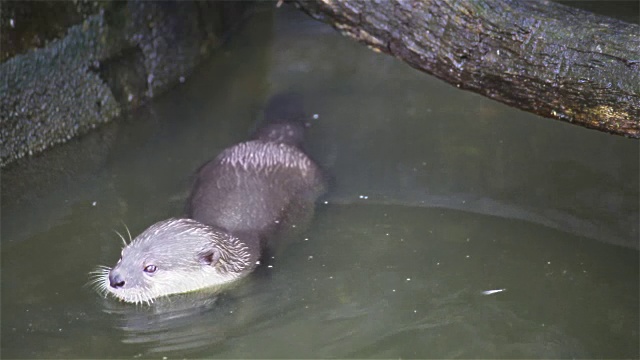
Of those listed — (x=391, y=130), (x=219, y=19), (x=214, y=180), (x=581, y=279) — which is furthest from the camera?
(x=219, y=19)

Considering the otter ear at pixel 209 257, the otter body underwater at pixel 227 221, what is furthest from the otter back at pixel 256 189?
the otter ear at pixel 209 257

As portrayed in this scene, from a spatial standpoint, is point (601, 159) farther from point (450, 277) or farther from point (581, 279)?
point (450, 277)

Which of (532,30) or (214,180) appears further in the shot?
(214,180)

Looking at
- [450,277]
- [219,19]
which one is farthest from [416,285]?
[219,19]

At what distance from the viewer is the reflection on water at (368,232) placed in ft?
10.1

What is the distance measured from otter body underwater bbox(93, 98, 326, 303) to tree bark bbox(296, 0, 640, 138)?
0.86 metres

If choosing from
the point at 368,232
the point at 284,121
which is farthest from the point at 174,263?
the point at 284,121

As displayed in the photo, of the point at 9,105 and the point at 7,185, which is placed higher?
the point at 9,105

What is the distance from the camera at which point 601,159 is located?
4.07 m

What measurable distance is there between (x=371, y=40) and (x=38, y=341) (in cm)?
176

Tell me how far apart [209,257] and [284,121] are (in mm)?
1109

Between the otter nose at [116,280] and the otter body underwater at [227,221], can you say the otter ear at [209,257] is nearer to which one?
the otter body underwater at [227,221]

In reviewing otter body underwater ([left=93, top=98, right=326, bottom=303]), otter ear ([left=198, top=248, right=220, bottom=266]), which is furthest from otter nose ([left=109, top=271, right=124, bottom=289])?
otter ear ([left=198, top=248, right=220, bottom=266])

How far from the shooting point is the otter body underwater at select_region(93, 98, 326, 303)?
3.43 meters
